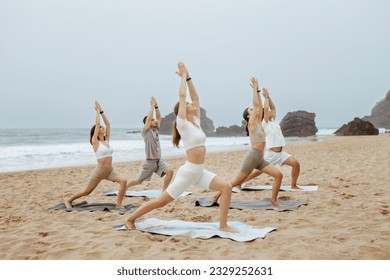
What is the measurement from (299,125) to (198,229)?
46.3 meters

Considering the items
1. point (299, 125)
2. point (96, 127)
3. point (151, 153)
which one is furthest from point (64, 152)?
point (299, 125)

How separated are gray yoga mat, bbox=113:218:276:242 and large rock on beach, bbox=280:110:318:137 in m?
45.2

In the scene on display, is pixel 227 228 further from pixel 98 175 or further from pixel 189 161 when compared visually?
pixel 98 175

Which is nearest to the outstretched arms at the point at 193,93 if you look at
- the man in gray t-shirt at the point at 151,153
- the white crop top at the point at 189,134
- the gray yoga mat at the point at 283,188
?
the white crop top at the point at 189,134

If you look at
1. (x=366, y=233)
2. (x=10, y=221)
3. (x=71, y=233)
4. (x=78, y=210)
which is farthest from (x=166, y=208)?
(x=366, y=233)

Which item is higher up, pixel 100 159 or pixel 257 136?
pixel 257 136

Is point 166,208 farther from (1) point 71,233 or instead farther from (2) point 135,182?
(1) point 71,233

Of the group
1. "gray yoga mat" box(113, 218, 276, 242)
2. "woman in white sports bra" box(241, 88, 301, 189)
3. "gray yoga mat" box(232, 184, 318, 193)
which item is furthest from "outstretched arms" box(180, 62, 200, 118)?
"gray yoga mat" box(232, 184, 318, 193)

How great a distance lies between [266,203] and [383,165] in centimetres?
585

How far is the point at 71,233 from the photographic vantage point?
465 cm

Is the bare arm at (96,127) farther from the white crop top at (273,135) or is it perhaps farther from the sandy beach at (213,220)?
the white crop top at (273,135)

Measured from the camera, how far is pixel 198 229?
15.2 ft

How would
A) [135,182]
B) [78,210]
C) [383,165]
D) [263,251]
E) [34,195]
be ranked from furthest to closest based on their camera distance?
[383,165], [34,195], [135,182], [78,210], [263,251]

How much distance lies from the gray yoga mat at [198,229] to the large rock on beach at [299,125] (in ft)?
148
